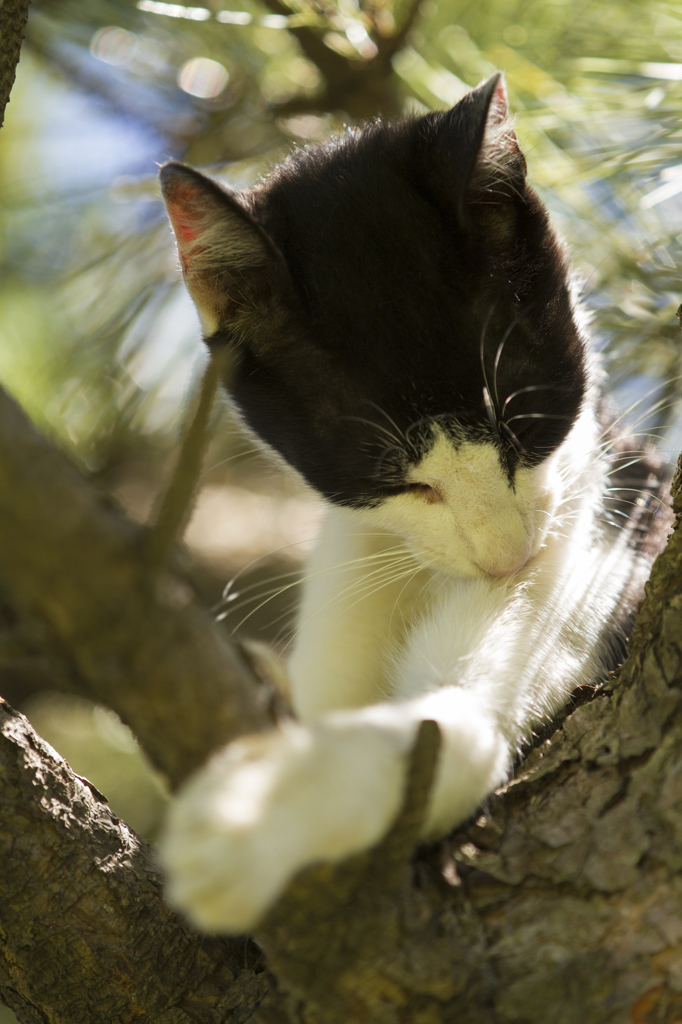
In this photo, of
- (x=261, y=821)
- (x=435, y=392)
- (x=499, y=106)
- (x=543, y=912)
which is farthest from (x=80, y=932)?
(x=499, y=106)

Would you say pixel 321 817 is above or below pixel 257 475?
above

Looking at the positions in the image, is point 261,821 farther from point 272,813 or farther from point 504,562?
point 504,562

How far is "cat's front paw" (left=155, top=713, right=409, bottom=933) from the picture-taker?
0.71m

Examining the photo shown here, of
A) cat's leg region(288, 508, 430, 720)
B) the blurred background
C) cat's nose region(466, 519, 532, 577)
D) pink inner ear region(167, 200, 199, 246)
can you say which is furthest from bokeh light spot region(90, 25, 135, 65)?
cat's nose region(466, 519, 532, 577)

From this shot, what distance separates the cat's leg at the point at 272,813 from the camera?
712 millimetres

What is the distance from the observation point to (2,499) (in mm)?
601

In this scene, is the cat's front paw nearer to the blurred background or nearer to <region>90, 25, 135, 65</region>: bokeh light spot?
the blurred background

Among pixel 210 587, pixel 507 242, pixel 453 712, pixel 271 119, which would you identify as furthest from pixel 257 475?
pixel 453 712

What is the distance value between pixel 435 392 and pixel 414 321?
0.13 m

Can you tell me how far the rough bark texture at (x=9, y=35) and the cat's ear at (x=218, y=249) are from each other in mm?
249

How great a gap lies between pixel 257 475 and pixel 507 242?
6.39ft

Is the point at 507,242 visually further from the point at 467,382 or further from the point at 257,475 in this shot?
the point at 257,475

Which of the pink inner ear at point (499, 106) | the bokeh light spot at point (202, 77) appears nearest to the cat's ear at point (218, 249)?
the pink inner ear at point (499, 106)

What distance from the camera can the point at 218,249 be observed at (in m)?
1.38
